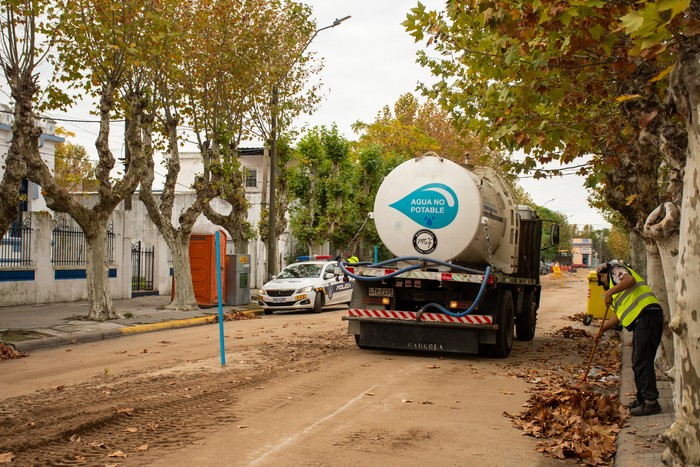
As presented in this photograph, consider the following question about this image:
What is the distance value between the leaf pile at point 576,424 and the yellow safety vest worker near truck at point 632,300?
0.96 meters

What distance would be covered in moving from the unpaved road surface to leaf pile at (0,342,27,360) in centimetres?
39

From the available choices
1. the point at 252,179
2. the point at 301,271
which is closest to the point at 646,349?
the point at 301,271

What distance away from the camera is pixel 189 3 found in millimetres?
Result: 22031

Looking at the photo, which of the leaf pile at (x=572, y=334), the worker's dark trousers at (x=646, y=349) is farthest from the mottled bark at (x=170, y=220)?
the worker's dark trousers at (x=646, y=349)

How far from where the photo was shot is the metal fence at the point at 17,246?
21.4 meters

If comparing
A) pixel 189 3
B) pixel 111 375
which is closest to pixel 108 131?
pixel 189 3

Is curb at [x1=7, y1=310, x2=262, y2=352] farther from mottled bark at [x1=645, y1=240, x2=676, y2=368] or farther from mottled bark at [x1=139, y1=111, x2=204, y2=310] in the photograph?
mottled bark at [x1=645, y1=240, x2=676, y2=368]

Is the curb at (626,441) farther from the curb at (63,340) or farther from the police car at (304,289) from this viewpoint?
the police car at (304,289)

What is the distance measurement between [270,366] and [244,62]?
44.0ft

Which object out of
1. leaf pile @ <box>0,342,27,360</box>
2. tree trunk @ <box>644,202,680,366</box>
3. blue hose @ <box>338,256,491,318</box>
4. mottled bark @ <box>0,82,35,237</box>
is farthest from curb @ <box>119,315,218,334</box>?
tree trunk @ <box>644,202,680,366</box>

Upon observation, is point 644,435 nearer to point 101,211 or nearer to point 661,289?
point 661,289

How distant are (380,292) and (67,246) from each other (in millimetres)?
13988

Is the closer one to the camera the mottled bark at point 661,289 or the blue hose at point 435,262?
the mottled bark at point 661,289

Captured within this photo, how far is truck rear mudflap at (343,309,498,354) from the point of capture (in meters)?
12.9
